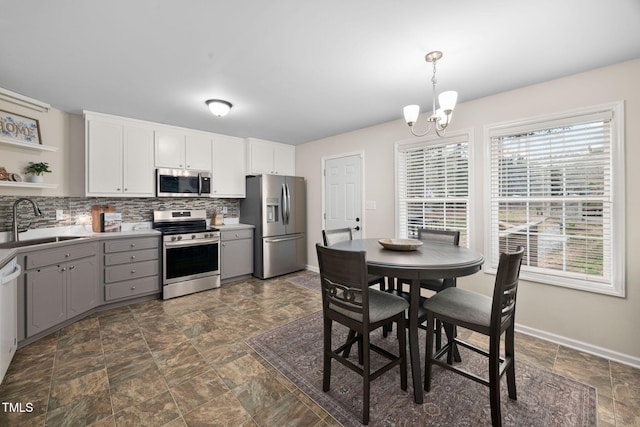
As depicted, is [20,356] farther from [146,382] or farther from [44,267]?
[146,382]

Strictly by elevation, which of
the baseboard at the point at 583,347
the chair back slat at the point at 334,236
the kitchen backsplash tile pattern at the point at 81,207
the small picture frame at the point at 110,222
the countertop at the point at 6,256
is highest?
the kitchen backsplash tile pattern at the point at 81,207

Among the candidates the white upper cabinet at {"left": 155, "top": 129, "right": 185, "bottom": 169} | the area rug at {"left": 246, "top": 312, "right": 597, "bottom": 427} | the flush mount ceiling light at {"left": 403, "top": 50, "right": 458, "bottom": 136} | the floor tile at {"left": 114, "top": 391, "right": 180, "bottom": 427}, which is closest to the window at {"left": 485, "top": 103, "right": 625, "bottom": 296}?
the area rug at {"left": 246, "top": 312, "right": 597, "bottom": 427}

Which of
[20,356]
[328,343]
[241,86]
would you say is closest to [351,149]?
[241,86]

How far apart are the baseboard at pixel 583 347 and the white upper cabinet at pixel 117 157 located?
479 cm

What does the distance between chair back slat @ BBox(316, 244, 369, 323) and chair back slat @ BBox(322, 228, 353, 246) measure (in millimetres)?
905

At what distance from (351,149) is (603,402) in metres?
3.66

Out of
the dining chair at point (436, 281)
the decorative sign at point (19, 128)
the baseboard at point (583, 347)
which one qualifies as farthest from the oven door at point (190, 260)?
the baseboard at point (583, 347)

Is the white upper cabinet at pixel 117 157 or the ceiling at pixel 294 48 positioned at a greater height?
the ceiling at pixel 294 48

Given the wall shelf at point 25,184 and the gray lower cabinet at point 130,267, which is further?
the gray lower cabinet at point 130,267

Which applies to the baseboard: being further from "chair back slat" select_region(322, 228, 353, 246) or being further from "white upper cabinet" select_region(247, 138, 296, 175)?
"white upper cabinet" select_region(247, 138, 296, 175)

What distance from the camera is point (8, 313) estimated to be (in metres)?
2.00

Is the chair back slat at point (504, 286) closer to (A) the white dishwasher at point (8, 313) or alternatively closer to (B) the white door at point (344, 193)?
(B) the white door at point (344, 193)

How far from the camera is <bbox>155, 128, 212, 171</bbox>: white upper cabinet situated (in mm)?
3864

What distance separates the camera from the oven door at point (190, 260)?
12.0ft
